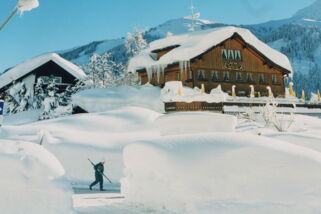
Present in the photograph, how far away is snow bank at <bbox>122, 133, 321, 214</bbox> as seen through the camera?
6.68 m

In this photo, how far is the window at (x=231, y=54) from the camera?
30545 mm

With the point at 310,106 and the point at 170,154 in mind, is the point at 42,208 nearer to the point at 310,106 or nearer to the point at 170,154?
the point at 170,154

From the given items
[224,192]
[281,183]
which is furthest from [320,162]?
[224,192]

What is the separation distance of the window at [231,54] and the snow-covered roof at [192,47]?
3.56 feet

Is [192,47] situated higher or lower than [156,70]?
higher

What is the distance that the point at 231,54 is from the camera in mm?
30812

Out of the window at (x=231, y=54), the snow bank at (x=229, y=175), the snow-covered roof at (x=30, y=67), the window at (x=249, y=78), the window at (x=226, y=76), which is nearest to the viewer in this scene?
the snow bank at (x=229, y=175)

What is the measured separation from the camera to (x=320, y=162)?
271 inches

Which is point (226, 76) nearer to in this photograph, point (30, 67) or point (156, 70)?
point (156, 70)

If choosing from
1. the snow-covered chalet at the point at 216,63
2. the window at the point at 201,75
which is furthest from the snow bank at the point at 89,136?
the window at the point at 201,75

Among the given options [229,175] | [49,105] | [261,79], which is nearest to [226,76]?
[261,79]

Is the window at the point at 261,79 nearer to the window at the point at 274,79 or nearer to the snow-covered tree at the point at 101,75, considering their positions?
the window at the point at 274,79

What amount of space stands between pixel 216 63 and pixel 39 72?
1456cm

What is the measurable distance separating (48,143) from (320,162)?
39.5 ft
